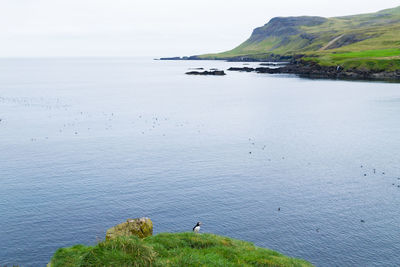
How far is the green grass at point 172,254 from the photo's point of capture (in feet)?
76.0

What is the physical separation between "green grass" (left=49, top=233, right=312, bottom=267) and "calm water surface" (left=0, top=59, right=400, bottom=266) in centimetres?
1103

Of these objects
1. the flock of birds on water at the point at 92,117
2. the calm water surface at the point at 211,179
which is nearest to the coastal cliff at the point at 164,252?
the calm water surface at the point at 211,179

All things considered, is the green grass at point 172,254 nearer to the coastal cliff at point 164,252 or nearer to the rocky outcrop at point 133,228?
the coastal cliff at point 164,252

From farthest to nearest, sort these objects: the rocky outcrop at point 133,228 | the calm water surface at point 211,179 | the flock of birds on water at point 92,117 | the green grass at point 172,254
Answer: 1. the flock of birds on water at point 92,117
2. the calm water surface at point 211,179
3. the rocky outcrop at point 133,228
4. the green grass at point 172,254

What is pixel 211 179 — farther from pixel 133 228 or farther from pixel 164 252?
pixel 164 252

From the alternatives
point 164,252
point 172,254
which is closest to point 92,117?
point 164,252

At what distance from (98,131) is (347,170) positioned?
66.2 meters

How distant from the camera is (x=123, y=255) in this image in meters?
23.0

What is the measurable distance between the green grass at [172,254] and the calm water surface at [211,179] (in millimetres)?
11026

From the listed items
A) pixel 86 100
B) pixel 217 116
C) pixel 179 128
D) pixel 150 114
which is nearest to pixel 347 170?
pixel 179 128

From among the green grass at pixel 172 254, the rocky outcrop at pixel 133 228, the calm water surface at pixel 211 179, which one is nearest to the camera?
the green grass at pixel 172 254

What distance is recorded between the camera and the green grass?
23.2 metres

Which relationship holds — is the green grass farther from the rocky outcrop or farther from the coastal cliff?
the rocky outcrop

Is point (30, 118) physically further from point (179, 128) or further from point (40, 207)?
point (40, 207)
